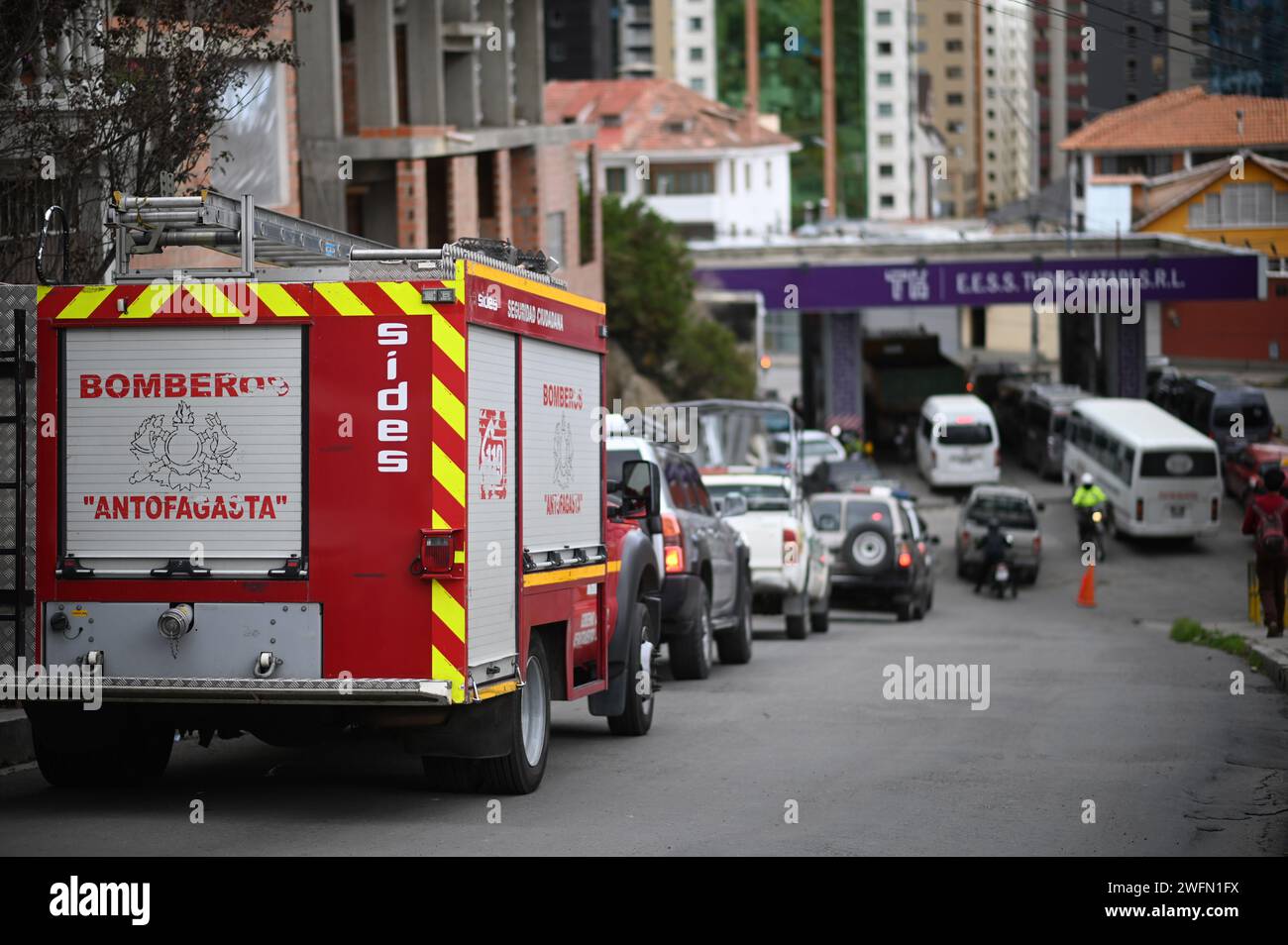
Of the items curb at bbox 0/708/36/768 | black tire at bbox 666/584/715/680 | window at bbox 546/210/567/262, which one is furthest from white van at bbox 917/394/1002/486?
curb at bbox 0/708/36/768

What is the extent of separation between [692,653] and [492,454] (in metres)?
7.93

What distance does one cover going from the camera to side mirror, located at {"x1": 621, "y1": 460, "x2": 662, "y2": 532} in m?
13.7

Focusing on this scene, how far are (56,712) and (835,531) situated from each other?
69.7 feet

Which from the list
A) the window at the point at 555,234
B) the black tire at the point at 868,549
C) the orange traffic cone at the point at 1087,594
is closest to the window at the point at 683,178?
the window at the point at 555,234

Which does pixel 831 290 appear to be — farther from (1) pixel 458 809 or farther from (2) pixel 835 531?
(1) pixel 458 809

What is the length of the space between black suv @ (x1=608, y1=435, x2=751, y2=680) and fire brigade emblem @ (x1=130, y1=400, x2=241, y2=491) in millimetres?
6880

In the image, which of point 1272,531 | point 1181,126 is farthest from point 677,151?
point 1272,531

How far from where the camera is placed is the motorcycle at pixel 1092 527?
40531mm

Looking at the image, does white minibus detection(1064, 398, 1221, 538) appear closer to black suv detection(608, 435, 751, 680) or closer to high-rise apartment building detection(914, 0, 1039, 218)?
black suv detection(608, 435, 751, 680)

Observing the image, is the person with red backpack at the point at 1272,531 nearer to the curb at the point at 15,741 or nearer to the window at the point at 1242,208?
the curb at the point at 15,741

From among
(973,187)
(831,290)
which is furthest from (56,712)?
(973,187)

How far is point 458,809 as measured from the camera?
9992 mm

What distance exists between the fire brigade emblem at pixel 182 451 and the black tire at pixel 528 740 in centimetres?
188

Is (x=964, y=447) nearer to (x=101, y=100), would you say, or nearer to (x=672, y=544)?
(x=672, y=544)
